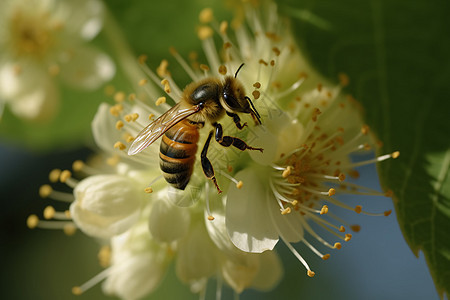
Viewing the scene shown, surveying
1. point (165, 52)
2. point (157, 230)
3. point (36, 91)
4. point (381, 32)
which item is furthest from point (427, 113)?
point (36, 91)

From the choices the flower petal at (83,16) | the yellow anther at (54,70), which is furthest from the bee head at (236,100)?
the yellow anther at (54,70)

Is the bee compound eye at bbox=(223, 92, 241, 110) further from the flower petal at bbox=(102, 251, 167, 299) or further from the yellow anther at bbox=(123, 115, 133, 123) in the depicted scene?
the flower petal at bbox=(102, 251, 167, 299)

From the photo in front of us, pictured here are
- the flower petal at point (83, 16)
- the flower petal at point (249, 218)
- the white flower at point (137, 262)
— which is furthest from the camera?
the flower petal at point (83, 16)

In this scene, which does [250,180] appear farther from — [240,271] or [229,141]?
[240,271]

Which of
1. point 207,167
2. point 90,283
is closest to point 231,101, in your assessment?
point 207,167

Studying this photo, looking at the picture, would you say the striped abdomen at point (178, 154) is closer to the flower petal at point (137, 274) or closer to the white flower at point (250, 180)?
the white flower at point (250, 180)

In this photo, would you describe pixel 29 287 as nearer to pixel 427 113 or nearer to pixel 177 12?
pixel 177 12

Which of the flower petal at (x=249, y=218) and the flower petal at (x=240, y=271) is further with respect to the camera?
the flower petal at (x=240, y=271)

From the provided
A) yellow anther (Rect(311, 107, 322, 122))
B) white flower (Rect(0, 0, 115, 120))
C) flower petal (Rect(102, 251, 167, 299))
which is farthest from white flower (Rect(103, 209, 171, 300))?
white flower (Rect(0, 0, 115, 120))
